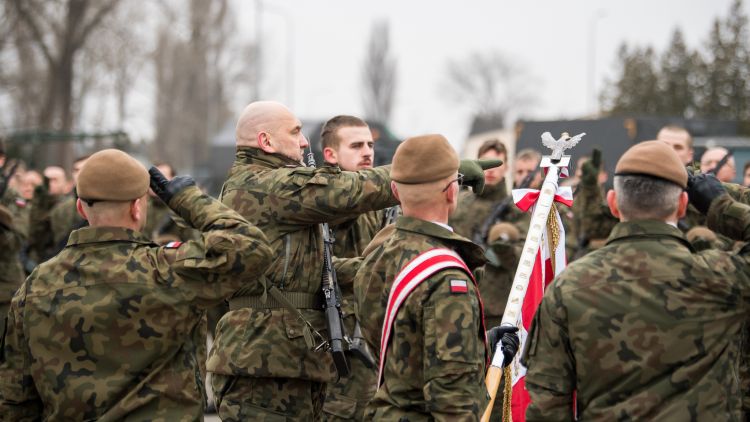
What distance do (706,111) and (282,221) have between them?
2505 centimetres

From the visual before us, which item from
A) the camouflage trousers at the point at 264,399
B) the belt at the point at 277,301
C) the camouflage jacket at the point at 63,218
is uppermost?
the belt at the point at 277,301

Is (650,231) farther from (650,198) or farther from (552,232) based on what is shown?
(552,232)

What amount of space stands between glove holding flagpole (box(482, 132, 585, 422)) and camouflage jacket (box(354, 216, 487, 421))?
48 centimetres

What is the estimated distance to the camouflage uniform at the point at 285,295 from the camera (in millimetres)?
5320

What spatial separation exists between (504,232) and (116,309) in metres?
4.83

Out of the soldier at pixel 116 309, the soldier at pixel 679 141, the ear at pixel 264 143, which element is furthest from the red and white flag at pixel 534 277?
the soldier at pixel 679 141

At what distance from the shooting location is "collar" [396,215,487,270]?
4.27m

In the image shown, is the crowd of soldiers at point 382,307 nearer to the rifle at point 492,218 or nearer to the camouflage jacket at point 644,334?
the camouflage jacket at point 644,334

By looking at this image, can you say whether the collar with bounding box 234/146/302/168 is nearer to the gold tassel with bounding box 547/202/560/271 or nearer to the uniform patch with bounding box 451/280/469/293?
the gold tassel with bounding box 547/202/560/271

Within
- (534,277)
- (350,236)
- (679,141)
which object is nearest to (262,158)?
(350,236)

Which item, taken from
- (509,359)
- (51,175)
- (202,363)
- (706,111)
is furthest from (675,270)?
(706,111)

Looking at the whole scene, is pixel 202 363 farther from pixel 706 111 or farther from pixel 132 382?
pixel 706 111

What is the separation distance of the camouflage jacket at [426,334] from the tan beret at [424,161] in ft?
0.61

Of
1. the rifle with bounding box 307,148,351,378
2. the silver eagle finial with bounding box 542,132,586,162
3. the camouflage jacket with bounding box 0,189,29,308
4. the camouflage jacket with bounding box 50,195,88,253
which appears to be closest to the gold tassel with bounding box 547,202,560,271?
the silver eagle finial with bounding box 542,132,586,162
